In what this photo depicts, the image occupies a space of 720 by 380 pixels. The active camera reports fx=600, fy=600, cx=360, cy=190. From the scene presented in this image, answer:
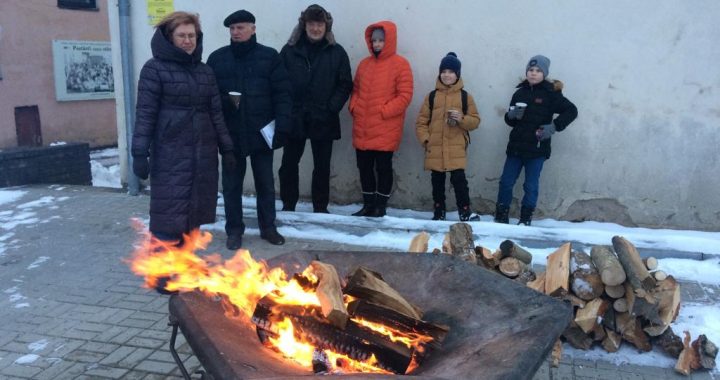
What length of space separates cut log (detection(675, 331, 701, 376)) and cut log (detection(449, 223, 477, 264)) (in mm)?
1326

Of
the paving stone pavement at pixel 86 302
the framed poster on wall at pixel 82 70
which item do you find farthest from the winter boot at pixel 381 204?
the framed poster on wall at pixel 82 70

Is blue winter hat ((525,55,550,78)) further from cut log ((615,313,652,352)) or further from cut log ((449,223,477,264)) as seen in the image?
cut log ((615,313,652,352))

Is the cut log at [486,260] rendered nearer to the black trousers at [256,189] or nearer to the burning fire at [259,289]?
the burning fire at [259,289]

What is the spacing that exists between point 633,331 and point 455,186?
2631 millimetres

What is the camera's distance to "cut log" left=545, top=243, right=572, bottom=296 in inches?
146

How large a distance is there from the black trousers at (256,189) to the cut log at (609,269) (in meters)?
2.96

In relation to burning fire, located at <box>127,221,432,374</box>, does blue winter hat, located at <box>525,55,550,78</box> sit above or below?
above

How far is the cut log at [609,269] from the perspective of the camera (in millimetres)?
3613

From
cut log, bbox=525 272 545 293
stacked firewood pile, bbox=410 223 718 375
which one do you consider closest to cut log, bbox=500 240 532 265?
cut log, bbox=525 272 545 293

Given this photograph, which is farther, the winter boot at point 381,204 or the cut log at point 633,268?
the winter boot at point 381,204

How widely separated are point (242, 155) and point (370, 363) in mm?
3285

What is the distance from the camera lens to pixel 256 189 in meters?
5.62

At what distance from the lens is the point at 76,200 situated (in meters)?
7.25

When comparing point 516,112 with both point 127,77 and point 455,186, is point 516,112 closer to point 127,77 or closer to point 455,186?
point 455,186
